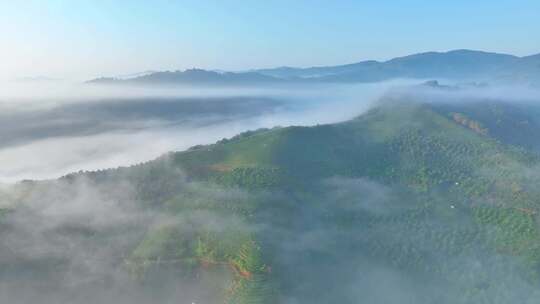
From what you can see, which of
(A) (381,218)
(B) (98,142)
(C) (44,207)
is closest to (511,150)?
(A) (381,218)

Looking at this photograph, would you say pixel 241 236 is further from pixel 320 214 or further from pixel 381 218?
pixel 381 218

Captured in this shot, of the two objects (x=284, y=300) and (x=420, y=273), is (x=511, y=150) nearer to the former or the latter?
(x=420, y=273)

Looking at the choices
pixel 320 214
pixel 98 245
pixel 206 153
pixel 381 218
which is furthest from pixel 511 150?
pixel 98 245

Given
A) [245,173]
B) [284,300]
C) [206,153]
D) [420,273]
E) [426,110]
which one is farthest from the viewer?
[426,110]

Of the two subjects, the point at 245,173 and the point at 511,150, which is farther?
the point at 511,150

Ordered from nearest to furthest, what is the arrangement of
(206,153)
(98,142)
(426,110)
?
(206,153) → (426,110) → (98,142)

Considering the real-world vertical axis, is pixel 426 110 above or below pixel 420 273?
above

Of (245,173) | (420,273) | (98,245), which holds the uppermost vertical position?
(245,173)
